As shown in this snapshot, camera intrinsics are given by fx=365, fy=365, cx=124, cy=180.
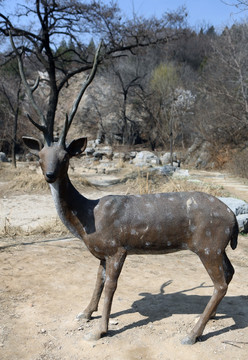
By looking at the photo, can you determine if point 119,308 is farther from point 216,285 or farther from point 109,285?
point 216,285

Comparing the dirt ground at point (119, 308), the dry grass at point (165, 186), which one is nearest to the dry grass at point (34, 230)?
the dirt ground at point (119, 308)

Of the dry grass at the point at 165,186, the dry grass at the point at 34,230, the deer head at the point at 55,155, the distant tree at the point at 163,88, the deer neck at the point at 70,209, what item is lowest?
the dry grass at the point at 34,230

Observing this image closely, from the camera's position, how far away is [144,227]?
3.37m

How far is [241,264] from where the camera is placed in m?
5.75

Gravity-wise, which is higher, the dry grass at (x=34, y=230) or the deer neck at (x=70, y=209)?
the deer neck at (x=70, y=209)

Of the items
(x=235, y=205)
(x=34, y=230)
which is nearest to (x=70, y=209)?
(x=34, y=230)

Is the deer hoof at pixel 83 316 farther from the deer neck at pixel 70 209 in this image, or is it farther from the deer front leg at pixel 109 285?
the deer neck at pixel 70 209

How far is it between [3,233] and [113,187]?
665 cm

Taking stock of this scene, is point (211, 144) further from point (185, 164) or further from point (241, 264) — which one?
point (241, 264)

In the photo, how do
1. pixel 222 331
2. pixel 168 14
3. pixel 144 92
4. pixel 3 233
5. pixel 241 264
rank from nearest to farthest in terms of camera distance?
pixel 222 331, pixel 241 264, pixel 3 233, pixel 168 14, pixel 144 92

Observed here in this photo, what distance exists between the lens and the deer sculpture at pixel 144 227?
330 centimetres

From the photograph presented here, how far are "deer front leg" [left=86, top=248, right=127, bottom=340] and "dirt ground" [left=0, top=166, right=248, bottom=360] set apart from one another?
0.25ft

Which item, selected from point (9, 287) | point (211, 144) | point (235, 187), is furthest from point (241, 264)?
point (211, 144)

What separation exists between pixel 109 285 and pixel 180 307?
1.13 m
